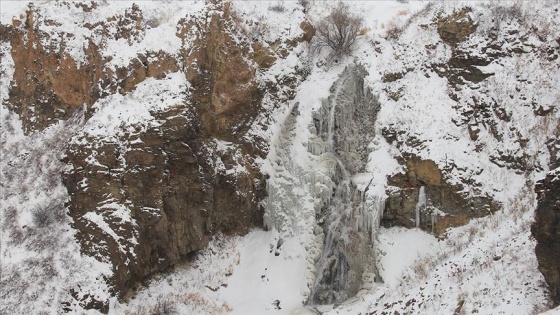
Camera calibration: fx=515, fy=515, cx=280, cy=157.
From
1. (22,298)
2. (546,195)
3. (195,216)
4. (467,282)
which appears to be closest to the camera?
(546,195)

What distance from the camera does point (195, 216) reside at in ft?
52.7

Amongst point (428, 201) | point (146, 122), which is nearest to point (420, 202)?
point (428, 201)

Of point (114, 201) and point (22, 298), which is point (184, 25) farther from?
point (22, 298)

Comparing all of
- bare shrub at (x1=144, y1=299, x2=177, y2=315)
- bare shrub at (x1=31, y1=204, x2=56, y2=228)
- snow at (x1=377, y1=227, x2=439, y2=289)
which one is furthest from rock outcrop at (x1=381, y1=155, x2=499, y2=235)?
bare shrub at (x1=31, y1=204, x2=56, y2=228)

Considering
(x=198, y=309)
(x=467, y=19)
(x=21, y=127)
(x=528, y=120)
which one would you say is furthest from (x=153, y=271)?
(x=467, y=19)

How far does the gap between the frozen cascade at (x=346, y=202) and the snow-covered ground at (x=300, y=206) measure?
14.2 inches

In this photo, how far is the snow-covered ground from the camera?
1307cm

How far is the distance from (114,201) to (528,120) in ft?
42.0

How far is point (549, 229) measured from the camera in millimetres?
8805

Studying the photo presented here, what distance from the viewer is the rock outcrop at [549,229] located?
8617 millimetres

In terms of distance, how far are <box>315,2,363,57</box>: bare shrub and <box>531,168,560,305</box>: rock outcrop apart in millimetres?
12116

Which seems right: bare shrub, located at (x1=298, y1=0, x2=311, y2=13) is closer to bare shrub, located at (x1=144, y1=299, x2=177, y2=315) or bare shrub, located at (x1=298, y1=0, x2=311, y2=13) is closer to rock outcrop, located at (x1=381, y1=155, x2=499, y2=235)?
rock outcrop, located at (x1=381, y1=155, x2=499, y2=235)

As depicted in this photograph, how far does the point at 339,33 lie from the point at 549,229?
504 inches

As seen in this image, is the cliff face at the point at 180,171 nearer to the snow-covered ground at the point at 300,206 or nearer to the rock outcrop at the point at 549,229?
the snow-covered ground at the point at 300,206
